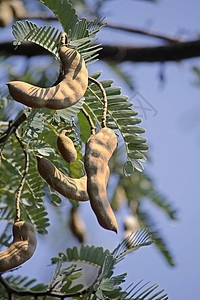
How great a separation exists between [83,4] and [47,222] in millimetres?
1478

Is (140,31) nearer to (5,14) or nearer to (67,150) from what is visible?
(5,14)

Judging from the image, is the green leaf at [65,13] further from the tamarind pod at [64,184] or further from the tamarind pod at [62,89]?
the tamarind pod at [64,184]

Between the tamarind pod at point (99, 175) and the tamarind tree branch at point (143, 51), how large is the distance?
1256mm

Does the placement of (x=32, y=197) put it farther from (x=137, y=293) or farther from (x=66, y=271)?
(x=137, y=293)

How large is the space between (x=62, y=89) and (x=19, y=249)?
0.24 meters

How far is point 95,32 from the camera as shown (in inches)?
31.9

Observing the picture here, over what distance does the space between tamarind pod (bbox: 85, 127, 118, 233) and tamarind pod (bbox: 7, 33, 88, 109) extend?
0.07 m

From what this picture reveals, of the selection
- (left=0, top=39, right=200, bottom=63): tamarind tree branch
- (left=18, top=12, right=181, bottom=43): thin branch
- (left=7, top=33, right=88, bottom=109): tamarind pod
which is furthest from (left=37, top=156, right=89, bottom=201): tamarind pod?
(left=18, top=12, right=181, bottom=43): thin branch

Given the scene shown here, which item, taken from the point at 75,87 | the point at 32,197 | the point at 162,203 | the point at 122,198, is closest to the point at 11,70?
the point at 122,198

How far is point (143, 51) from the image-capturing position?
1.98 meters

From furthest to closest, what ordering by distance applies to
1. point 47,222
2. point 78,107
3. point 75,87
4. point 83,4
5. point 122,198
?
point 83,4
point 122,198
point 47,222
point 78,107
point 75,87

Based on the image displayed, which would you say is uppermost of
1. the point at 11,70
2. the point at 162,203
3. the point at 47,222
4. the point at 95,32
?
the point at 95,32

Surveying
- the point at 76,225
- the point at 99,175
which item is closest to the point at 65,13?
the point at 99,175

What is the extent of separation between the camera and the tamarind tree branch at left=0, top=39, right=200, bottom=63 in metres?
1.90
